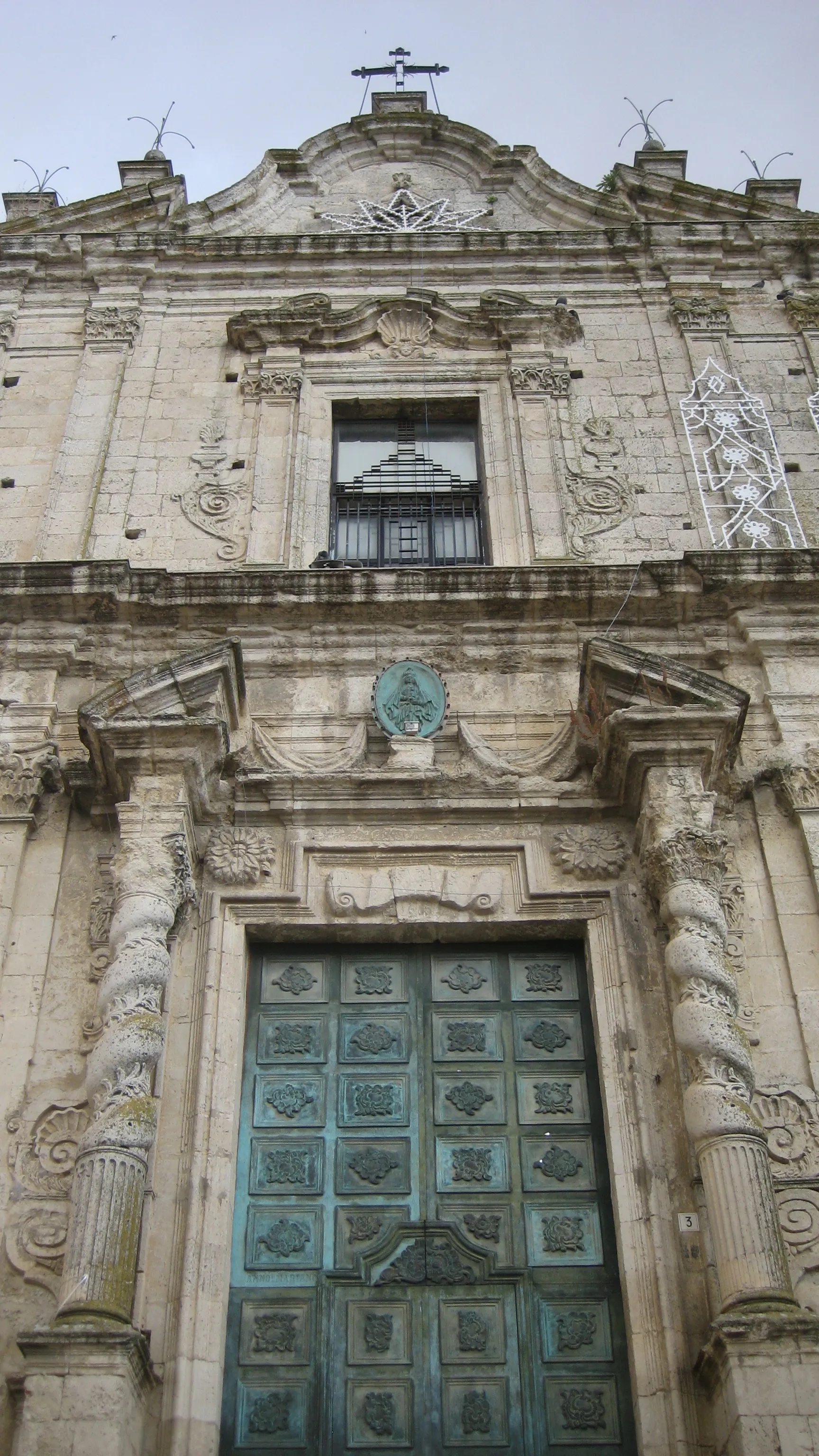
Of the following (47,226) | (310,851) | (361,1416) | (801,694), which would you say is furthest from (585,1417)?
(47,226)

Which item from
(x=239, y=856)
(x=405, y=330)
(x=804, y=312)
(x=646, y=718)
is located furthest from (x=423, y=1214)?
(x=804, y=312)

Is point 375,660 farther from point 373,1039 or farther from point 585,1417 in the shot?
point 585,1417

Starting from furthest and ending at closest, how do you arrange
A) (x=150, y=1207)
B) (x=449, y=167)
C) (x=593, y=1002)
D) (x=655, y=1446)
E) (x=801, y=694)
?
(x=449, y=167)
(x=801, y=694)
(x=593, y=1002)
(x=150, y=1207)
(x=655, y=1446)

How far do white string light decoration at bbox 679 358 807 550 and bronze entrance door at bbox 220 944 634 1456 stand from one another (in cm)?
366

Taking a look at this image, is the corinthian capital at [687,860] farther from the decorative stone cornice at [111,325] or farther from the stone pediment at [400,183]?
the stone pediment at [400,183]

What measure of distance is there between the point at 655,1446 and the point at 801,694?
4.41 meters

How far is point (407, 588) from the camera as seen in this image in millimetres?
9195

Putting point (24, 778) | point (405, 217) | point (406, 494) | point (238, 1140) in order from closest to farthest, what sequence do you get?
point (238, 1140) < point (24, 778) < point (406, 494) < point (405, 217)

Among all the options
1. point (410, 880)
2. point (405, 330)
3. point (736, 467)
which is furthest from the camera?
point (405, 330)

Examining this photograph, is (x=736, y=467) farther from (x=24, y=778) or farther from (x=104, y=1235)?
(x=104, y=1235)

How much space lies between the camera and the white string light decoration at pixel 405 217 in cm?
1275

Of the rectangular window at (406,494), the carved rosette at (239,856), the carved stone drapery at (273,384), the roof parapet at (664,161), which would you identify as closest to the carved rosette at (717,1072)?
the carved rosette at (239,856)

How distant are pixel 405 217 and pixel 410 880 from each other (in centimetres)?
725

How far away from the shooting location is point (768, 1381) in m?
5.87
